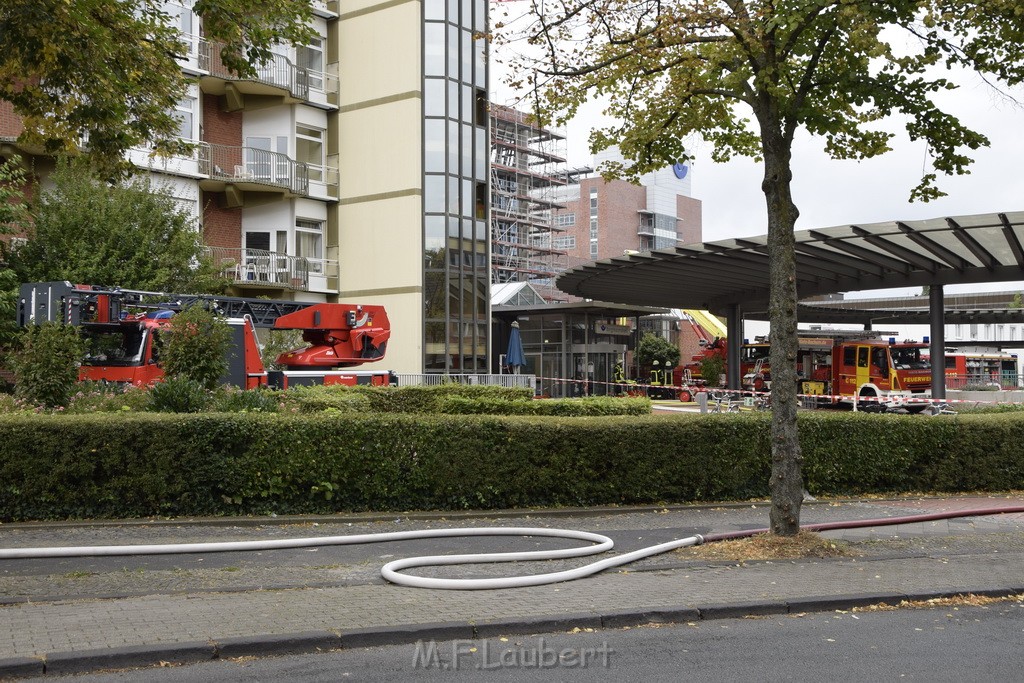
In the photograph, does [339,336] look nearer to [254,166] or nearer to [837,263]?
[254,166]

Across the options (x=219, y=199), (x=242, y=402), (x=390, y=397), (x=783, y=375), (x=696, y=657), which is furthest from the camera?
(x=219, y=199)

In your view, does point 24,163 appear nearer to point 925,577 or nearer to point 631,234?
point 925,577

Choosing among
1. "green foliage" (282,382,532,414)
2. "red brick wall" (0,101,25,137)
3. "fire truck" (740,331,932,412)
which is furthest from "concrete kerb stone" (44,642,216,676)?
"fire truck" (740,331,932,412)

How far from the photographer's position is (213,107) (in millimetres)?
32625

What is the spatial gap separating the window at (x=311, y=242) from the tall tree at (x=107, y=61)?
19.0 metres

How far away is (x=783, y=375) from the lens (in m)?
10.3

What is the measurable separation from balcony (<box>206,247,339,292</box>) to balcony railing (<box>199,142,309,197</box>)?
241 centimetres

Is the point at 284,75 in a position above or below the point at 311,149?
above

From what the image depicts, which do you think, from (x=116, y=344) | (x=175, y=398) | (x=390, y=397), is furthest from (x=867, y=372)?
(x=175, y=398)

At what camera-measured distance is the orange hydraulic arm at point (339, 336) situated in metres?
24.4

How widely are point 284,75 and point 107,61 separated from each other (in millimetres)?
21288

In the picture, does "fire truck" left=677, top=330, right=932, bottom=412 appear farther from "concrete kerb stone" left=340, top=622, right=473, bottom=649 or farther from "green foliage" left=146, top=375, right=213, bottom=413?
"concrete kerb stone" left=340, top=622, right=473, bottom=649

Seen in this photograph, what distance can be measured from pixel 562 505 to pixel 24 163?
21.1 metres

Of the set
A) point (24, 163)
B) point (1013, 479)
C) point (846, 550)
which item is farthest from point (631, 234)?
point (846, 550)
